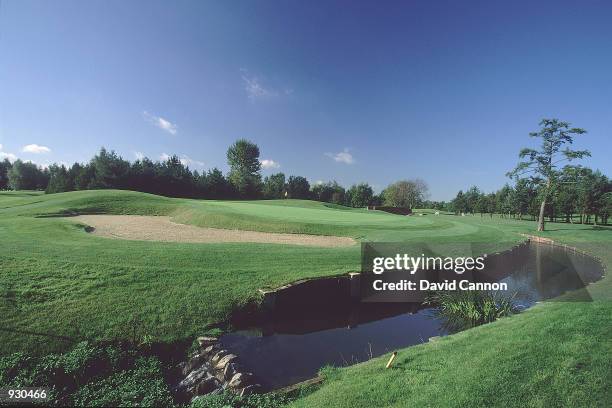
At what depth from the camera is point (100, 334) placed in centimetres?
693

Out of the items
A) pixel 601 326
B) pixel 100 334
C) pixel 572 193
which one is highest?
pixel 572 193

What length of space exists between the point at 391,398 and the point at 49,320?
775 cm

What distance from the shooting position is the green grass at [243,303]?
198 inches

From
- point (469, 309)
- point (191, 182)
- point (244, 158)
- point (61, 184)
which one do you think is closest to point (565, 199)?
point (469, 309)

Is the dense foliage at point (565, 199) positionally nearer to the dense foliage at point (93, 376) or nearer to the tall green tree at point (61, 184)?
the dense foliage at point (93, 376)

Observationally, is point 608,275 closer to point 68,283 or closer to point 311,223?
point 311,223

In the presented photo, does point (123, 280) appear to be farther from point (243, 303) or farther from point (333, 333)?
point (333, 333)

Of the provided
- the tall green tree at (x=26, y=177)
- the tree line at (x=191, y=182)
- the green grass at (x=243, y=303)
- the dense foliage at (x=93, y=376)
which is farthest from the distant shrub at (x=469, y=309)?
the tall green tree at (x=26, y=177)

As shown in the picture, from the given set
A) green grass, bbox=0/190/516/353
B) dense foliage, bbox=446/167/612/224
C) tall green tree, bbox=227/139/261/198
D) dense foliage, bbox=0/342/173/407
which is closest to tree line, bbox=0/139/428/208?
tall green tree, bbox=227/139/261/198

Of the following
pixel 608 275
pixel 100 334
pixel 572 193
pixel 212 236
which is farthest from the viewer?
pixel 572 193

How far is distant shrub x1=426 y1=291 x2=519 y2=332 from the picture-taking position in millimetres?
9578

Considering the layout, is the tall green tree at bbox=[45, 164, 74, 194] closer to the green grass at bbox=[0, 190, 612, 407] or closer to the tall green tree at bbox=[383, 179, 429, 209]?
the green grass at bbox=[0, 190, 612, 407]

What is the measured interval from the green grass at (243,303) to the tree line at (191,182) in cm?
4715

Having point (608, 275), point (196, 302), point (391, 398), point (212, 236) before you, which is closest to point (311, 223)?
point (212, 236)
